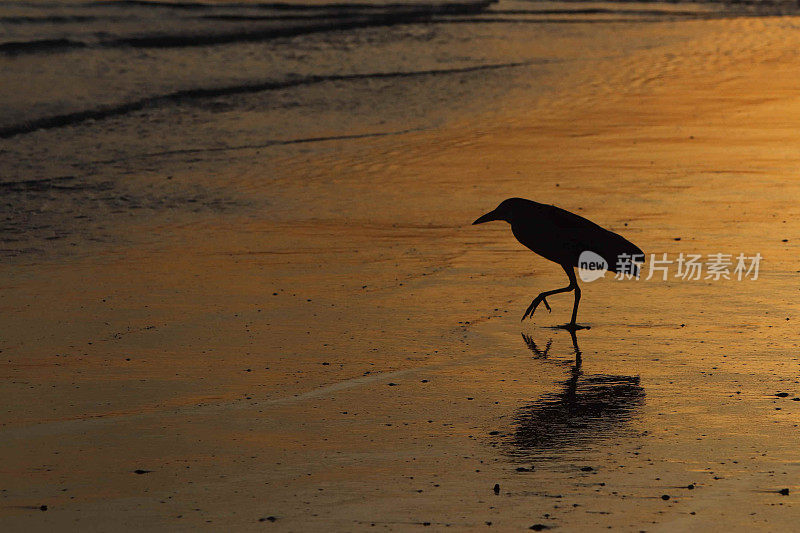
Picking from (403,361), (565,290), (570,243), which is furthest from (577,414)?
(570,243)

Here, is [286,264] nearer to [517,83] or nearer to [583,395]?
[583,395]

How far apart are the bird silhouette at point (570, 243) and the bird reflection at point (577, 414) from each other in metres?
1.11

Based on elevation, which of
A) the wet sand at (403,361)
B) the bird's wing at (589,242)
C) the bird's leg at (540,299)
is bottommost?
the wet sand at (403,361)

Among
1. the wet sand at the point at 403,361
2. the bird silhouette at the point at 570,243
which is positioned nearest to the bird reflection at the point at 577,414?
the wet sand at the point at 403,361

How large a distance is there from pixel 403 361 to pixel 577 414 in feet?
3.97

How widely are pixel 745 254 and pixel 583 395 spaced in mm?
3207

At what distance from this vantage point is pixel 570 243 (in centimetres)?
784

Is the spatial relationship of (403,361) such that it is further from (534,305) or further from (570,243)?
(570,243)

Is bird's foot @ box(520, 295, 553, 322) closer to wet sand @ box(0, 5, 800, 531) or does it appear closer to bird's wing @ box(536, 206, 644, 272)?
wet sand @ box(0, 5, 800, 531)

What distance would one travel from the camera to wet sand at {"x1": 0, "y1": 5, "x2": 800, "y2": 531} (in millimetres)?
5082

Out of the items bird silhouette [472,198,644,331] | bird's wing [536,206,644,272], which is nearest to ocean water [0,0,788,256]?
bird silhouette [472,198,644,331]

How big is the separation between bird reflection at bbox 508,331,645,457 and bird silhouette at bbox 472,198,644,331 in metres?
1.11

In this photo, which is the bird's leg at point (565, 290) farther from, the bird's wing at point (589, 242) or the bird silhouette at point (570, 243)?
the bird's wing at point (589, 242)

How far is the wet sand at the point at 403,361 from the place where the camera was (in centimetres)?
508
